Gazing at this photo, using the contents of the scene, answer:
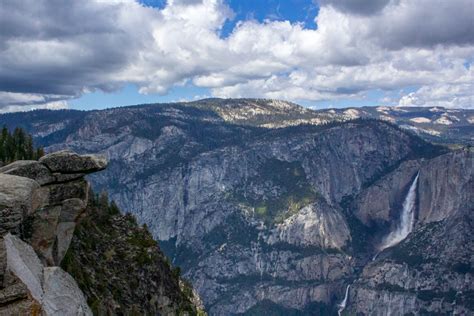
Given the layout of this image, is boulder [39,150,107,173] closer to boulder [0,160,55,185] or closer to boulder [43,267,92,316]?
boulder [0,160,55,185]

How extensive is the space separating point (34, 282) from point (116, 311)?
5852 cm

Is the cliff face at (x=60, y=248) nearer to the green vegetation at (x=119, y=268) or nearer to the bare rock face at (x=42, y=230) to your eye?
the bare rock face at (x=42, y=230)

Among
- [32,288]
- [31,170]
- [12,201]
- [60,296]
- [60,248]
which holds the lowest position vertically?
[60,248]

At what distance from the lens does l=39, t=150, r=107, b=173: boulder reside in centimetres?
4791

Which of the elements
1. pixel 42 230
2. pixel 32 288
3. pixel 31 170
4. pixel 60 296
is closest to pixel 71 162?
pixel 31 170

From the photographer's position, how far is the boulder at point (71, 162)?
4791cm

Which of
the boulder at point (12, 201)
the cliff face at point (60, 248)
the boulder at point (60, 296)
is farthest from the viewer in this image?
the boulder at point (60, 296)

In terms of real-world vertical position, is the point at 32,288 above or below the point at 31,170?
below

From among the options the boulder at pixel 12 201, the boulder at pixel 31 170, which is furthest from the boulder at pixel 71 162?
the boulder at pixel 12 201

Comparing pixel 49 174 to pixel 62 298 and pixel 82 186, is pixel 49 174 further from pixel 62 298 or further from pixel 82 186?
pixel 62 298

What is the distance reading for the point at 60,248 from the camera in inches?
2032

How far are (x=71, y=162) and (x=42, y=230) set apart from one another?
725cm

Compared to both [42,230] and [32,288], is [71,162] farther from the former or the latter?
[32,288]

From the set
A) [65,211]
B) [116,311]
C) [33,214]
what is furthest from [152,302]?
[33,214]
